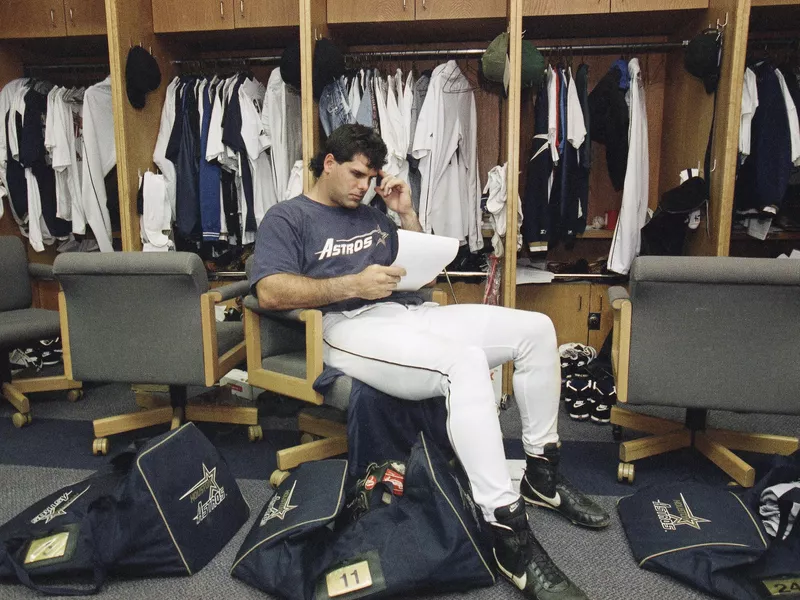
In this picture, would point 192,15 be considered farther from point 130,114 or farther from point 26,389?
point 26,389

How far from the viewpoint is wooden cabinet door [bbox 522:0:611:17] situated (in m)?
2.81

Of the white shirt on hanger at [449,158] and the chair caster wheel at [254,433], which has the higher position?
the white shirt on hanger at [449,158]

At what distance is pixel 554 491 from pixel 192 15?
9.59 feet

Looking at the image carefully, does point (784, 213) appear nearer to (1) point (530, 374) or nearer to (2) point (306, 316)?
(1) point (530, 374)

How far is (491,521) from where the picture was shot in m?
1.38

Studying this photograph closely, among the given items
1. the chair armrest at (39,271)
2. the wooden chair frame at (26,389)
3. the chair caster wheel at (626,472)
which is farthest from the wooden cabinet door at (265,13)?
the chair caster wheel at (626,472)

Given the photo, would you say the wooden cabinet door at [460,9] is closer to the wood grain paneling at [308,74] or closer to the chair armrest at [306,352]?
the wood grain paneling at [308,74]

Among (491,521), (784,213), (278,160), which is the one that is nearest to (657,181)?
(784,213)

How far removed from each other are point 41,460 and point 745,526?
2234 millimetres

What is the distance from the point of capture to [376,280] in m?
A: 1.72

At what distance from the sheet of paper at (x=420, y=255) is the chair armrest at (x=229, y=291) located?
60 centimetres

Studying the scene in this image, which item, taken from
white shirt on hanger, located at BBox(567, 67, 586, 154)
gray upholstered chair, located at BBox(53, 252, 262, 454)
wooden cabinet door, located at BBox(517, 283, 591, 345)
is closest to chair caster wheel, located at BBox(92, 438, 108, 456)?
gray upholstered chair, located at BBox(53, 252, 262, 454)

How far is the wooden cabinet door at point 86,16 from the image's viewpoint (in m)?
3.19

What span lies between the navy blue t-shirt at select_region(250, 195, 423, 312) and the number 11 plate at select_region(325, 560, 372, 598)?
32.3 inches
